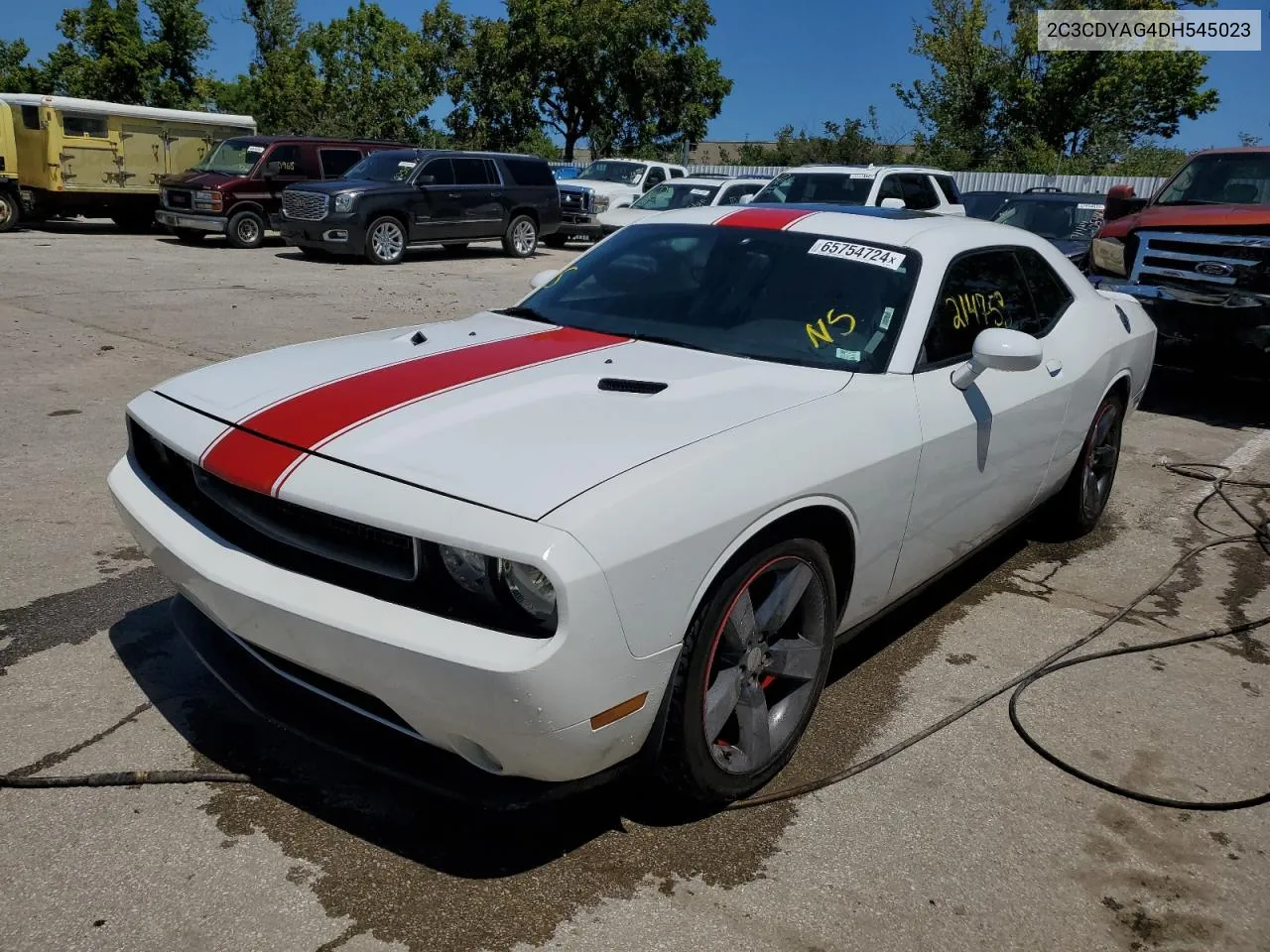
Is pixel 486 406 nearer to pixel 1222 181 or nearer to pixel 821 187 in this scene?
pixel 1222 181

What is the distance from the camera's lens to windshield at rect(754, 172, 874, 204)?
44.0ft

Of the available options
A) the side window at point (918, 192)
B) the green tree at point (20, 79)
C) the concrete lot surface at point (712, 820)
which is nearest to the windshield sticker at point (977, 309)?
the concrete lot surface at point (712, 820)

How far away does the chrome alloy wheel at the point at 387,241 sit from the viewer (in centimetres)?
1672

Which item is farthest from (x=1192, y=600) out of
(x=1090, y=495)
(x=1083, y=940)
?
(x=1083, y=940)

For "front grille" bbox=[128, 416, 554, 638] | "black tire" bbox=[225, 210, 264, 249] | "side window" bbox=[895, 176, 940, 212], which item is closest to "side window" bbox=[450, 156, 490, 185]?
"black tire" bbox=[225, 210, 264, 249]

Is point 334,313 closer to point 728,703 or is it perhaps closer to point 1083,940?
point 728,703

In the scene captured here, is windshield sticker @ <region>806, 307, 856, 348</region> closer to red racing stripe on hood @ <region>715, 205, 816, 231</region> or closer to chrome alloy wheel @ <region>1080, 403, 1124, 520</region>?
red racing stripe on hood @ <region>715, 205, 816, 231</region>

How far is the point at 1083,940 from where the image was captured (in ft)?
8.24

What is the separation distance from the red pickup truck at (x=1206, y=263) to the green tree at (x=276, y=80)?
1347 inches

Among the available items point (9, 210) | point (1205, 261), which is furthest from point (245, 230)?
point (1205, 261)

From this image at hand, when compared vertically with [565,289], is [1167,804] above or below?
below

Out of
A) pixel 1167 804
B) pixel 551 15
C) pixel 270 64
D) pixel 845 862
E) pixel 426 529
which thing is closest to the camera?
pixel 426 529

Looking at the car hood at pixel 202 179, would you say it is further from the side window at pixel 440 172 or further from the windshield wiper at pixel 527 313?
the windshield wiper at pixel 527 313

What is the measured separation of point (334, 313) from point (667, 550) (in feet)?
32.1
